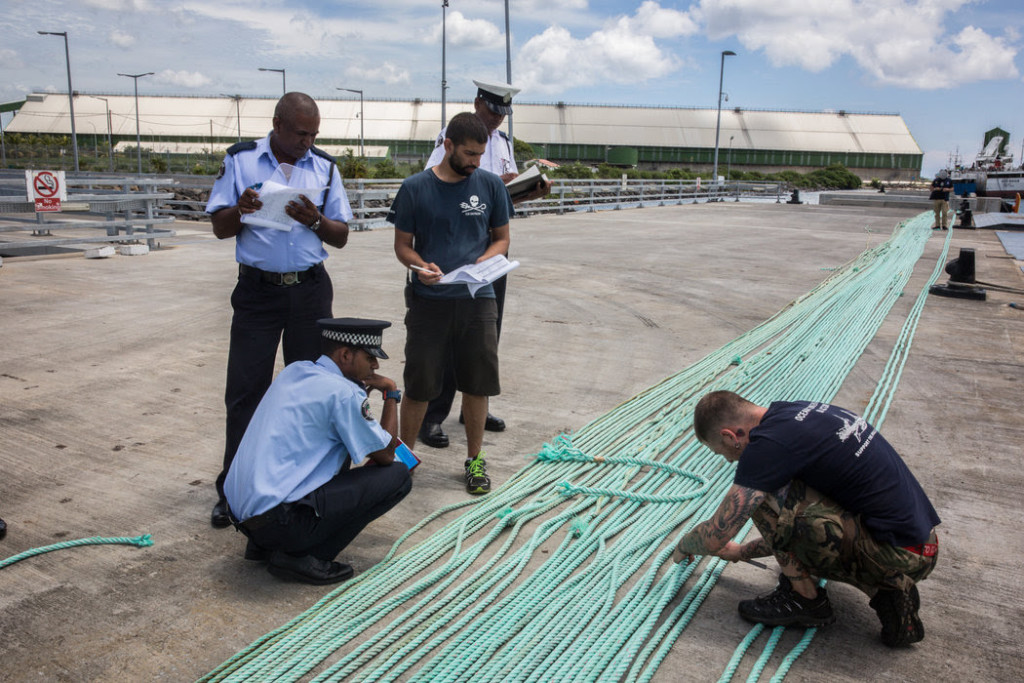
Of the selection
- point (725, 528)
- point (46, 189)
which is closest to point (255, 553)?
point (725, 528)

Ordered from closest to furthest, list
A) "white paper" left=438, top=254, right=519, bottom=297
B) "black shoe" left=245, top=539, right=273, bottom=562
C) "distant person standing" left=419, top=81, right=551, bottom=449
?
"black shoe" left=245, top=539, right=273, bottom=562 → "white paper" left=438, top=254, right=519, bottom=297 → "distant person standing" left=419, top=81, right=551, bottom=449

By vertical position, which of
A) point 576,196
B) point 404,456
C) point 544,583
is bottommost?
point 544,583

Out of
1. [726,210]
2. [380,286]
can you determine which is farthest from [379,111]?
[380,286]

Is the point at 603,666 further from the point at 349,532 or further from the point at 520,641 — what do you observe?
the point at 349,532

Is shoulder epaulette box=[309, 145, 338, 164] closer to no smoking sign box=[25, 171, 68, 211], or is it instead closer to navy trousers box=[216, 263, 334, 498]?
navy trousers box=[216, 263, 334, 498]

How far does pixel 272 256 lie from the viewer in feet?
11.1

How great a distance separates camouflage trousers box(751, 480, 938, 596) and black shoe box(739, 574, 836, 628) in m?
0.16

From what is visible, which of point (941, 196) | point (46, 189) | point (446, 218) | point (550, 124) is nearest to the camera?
point (446, 218)

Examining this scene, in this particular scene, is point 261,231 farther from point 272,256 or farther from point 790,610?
point 790,610

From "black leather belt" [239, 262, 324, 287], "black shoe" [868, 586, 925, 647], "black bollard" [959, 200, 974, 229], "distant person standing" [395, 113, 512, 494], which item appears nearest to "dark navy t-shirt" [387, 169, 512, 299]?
"distant person standing" [395, 113, 512, 494]

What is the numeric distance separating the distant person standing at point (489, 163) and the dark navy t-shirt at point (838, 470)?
6.84ft

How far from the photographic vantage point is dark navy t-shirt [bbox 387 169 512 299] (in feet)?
12.5

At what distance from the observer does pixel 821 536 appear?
257 centimetres

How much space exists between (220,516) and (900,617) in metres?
2.70
